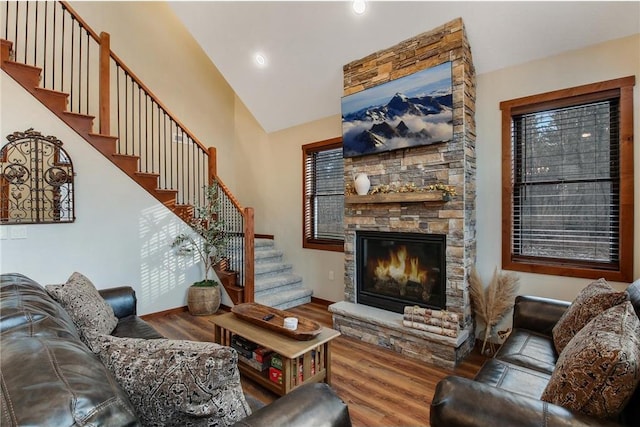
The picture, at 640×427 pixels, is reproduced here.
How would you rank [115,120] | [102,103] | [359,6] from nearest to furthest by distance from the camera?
[359,6], [102,103], [115,120]

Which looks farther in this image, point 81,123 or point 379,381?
point 81,123

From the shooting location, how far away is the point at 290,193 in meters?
5.24

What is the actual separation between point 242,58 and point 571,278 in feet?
15.5

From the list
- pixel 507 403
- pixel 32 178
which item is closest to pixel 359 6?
pixel 507 403

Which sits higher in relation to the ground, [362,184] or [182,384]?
[362,184]

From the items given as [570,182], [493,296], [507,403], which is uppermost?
[570,182]

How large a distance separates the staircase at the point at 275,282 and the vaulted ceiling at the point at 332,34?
2.19 metres

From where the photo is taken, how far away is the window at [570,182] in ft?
8.38

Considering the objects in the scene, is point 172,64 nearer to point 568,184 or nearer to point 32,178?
point 32,178

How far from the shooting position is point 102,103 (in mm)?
3990

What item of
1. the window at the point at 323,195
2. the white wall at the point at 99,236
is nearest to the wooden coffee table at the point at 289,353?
the white wall at the point at 99,236

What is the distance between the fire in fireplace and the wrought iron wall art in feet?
11.1

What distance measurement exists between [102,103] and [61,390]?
4.36 m

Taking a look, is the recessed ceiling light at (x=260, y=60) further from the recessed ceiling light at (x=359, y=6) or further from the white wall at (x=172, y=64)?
the white wall at (x=172, y=64)
